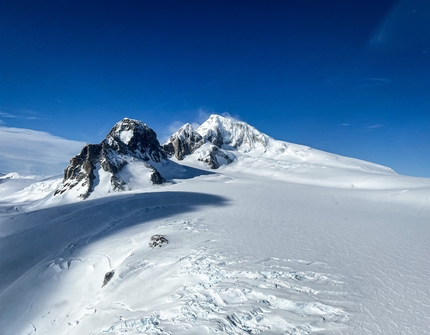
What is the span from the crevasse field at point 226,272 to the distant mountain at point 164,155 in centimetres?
2510

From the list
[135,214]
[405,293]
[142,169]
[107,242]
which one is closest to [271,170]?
[142,169]

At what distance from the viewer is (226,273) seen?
30.5ft

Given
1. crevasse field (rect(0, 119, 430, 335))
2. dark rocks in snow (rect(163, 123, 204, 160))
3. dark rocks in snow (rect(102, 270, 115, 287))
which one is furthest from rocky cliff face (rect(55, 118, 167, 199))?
dark rocks in snow (rect(163, 123, 204, 160))

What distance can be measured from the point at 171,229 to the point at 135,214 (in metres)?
8.74

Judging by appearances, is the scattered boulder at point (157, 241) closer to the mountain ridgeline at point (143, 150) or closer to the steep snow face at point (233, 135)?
the mountain ridgeline at point (143, 150)

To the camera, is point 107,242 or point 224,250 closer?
point 224,250

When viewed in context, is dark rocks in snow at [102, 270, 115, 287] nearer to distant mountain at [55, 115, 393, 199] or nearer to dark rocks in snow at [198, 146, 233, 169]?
distant mountain at [55, 115, 393, 199]

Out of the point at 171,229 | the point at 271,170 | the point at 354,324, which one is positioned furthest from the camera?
the point at 271,170

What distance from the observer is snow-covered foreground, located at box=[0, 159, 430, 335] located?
6.78 m

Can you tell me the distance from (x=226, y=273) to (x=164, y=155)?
7955 cm

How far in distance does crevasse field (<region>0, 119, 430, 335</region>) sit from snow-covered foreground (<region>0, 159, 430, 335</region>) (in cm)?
6

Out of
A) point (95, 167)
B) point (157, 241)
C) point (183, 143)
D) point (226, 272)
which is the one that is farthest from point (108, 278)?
point (183, 143)

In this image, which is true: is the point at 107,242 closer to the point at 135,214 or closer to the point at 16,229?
the point at 135,214

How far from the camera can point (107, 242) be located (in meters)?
17.4
